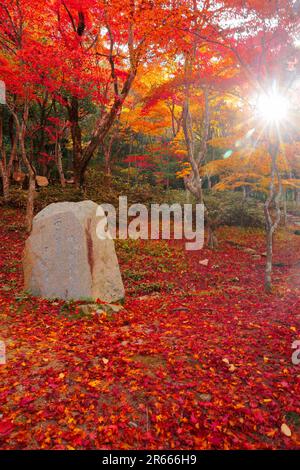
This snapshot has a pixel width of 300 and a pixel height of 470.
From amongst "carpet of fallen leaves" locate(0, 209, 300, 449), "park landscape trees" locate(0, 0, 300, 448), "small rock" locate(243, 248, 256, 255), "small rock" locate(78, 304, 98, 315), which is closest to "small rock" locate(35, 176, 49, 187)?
"park landscape trees" locate(0, 0, 300, 448)

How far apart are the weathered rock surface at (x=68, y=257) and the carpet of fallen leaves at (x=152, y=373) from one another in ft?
1.28

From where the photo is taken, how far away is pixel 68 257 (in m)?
6.98

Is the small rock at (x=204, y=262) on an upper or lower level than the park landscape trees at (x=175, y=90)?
lower

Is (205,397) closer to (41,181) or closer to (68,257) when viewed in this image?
(68,257)

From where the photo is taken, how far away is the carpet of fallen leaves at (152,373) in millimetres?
3322

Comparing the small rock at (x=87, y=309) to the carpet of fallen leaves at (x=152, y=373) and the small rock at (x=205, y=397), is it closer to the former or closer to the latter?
the carpet of fallen leaves at (x=152, y=373)

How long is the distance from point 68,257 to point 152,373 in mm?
3377

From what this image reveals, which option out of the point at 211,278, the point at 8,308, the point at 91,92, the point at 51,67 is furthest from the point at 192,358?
the point at 91,92

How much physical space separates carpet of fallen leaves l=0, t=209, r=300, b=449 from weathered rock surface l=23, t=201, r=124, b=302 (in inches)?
15.4

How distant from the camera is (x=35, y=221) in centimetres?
743

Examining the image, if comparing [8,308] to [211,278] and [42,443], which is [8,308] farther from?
[211,278]

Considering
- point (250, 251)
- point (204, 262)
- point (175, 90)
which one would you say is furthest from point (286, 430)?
point (175, 90)

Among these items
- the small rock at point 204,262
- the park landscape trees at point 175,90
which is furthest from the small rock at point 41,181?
the small rock at point 204,262

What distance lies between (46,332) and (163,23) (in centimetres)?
856
